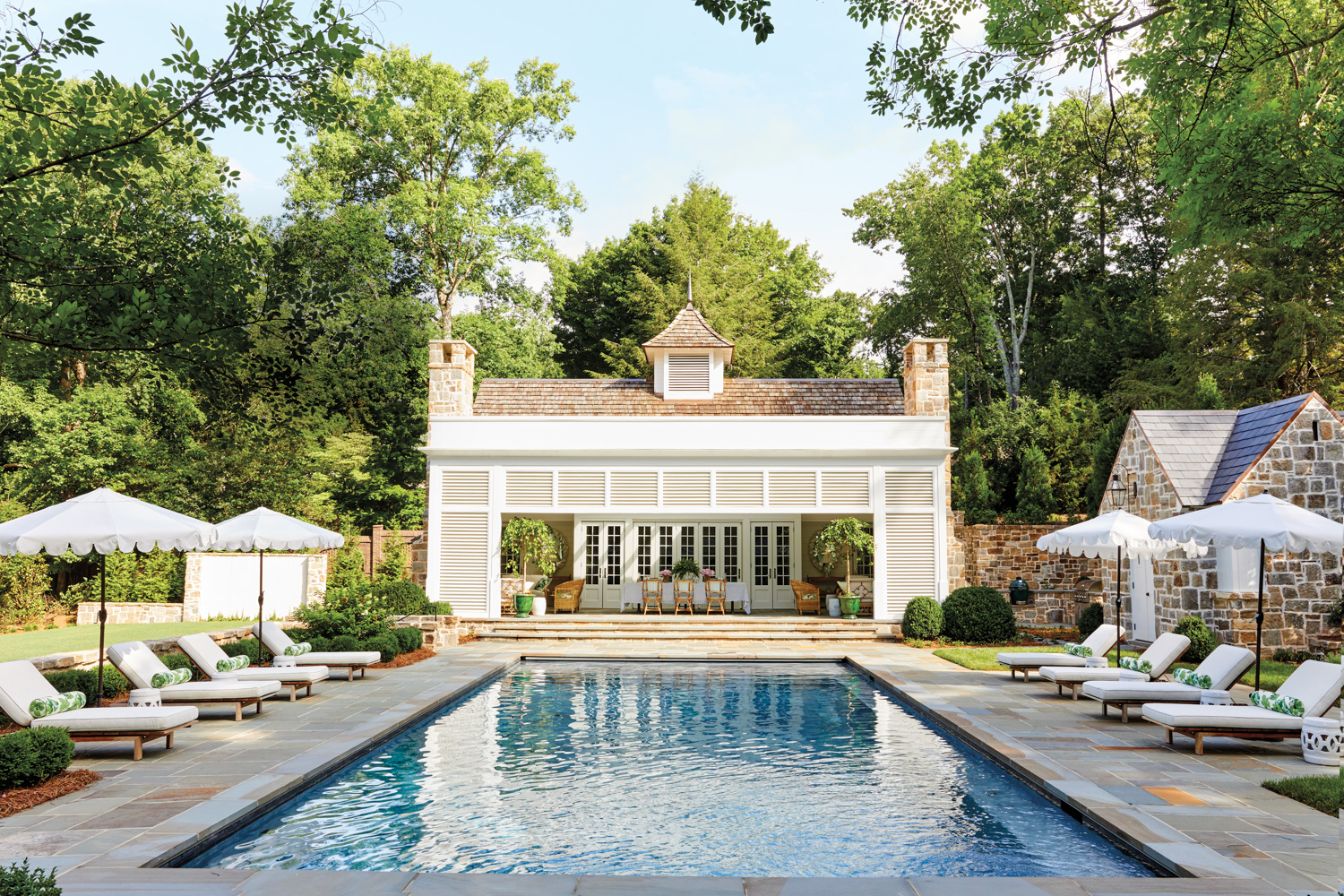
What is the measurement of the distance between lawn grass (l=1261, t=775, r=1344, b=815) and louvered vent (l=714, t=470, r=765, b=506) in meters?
→ 12.6

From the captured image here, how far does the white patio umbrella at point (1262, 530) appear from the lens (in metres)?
9.41

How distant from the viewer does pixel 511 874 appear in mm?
5246

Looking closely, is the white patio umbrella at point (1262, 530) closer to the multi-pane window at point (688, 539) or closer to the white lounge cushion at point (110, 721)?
the white lounge cushion at point (110, 721)

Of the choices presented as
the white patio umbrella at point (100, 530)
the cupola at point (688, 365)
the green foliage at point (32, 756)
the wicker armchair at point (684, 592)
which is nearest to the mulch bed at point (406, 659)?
the white patio umbrella at point (100, 530)

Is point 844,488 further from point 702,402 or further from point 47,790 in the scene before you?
point 47,790

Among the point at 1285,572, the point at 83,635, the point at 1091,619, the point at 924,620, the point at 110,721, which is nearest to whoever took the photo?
the point at 110,721

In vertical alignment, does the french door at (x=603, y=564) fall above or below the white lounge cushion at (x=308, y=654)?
above

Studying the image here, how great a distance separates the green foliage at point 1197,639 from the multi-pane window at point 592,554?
498 inches

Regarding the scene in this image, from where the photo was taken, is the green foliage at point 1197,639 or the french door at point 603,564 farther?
the french door at point 603,564

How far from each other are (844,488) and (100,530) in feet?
45.6

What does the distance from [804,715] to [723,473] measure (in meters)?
8.61

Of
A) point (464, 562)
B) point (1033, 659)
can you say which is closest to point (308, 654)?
point (464, 562)

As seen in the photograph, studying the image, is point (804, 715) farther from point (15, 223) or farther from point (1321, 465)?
point (1321, 465)

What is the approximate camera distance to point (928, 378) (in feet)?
65.1
